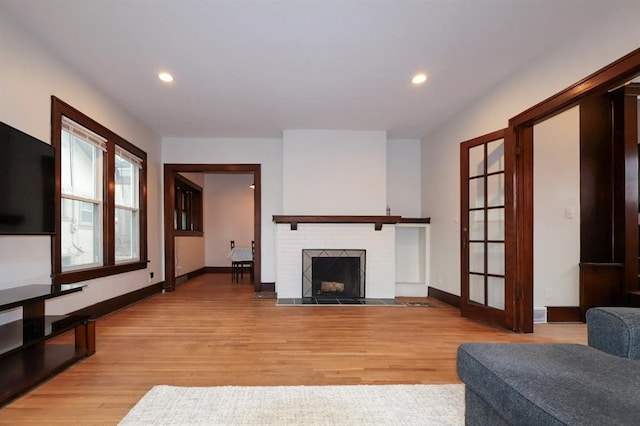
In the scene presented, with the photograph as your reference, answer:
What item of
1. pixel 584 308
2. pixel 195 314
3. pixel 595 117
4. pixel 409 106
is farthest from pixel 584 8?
pixel 195 314

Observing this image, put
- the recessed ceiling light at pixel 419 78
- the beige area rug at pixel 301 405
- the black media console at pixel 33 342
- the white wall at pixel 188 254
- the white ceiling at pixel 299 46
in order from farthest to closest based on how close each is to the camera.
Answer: the white wall at pixel 188 254
the recessed ceiling light at pixel 419 78
the white ceiling at pixel 299 46
the black media console at pixel 33 342
the beige area rug at pixel 301 405

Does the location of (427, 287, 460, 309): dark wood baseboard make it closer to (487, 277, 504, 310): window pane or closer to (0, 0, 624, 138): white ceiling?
(487, 277, 504, 310): window pane

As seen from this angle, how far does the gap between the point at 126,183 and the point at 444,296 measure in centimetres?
467

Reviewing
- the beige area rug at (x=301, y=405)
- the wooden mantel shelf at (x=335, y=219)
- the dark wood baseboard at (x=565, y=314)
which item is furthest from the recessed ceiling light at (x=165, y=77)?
the dark wood baseboard at (x=565, y=314)

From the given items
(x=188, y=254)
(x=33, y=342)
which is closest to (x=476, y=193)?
(x=33, y=342)

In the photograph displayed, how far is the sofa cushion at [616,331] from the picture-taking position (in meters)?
1.41

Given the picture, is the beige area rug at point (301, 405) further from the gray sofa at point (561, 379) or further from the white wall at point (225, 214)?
the white wall at point (225, 214)

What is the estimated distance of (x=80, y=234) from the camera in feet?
11.3

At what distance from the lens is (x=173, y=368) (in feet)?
7.52

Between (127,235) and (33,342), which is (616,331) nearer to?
(33,342)

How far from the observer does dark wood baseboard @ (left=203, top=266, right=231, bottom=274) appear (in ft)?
26.4

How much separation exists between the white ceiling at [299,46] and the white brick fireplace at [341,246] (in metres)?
1.72

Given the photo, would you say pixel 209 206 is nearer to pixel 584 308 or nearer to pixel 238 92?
pixel 238 92

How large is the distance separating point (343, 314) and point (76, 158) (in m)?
3.36
